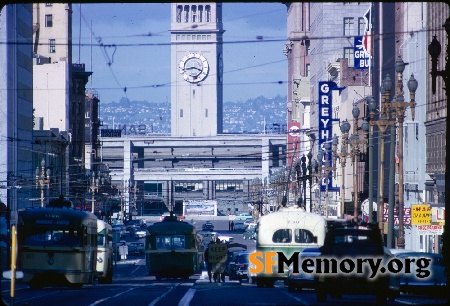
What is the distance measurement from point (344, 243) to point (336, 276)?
120cm

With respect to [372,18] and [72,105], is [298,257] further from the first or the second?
[72,105]

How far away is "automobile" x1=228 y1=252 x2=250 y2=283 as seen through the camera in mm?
60250

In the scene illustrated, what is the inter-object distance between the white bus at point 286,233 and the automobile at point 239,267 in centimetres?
1258

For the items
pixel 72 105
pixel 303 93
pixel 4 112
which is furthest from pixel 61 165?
pixel 303 93

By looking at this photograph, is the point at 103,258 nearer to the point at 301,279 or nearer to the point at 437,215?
the point at 437,215

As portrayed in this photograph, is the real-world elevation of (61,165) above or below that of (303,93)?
below

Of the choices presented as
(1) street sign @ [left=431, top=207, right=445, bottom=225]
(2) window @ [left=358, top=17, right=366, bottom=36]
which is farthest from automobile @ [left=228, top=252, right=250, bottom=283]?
(2) window @ [left=358, top=17, right=366, bottom=36]

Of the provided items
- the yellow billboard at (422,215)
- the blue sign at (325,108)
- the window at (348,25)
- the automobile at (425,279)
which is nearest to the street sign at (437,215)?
the yellow billboard at (422,215)

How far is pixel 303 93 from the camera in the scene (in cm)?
19300

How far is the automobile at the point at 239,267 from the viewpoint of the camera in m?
60.2

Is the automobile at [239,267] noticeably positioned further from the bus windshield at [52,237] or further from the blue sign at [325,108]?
the blue sign at [325,108]

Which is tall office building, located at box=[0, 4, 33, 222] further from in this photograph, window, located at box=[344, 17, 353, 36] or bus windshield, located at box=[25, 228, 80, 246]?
window, located at box=[344, 17, 353, 36]

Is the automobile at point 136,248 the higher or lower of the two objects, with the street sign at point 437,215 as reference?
lower

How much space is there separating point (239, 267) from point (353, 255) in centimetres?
3558
